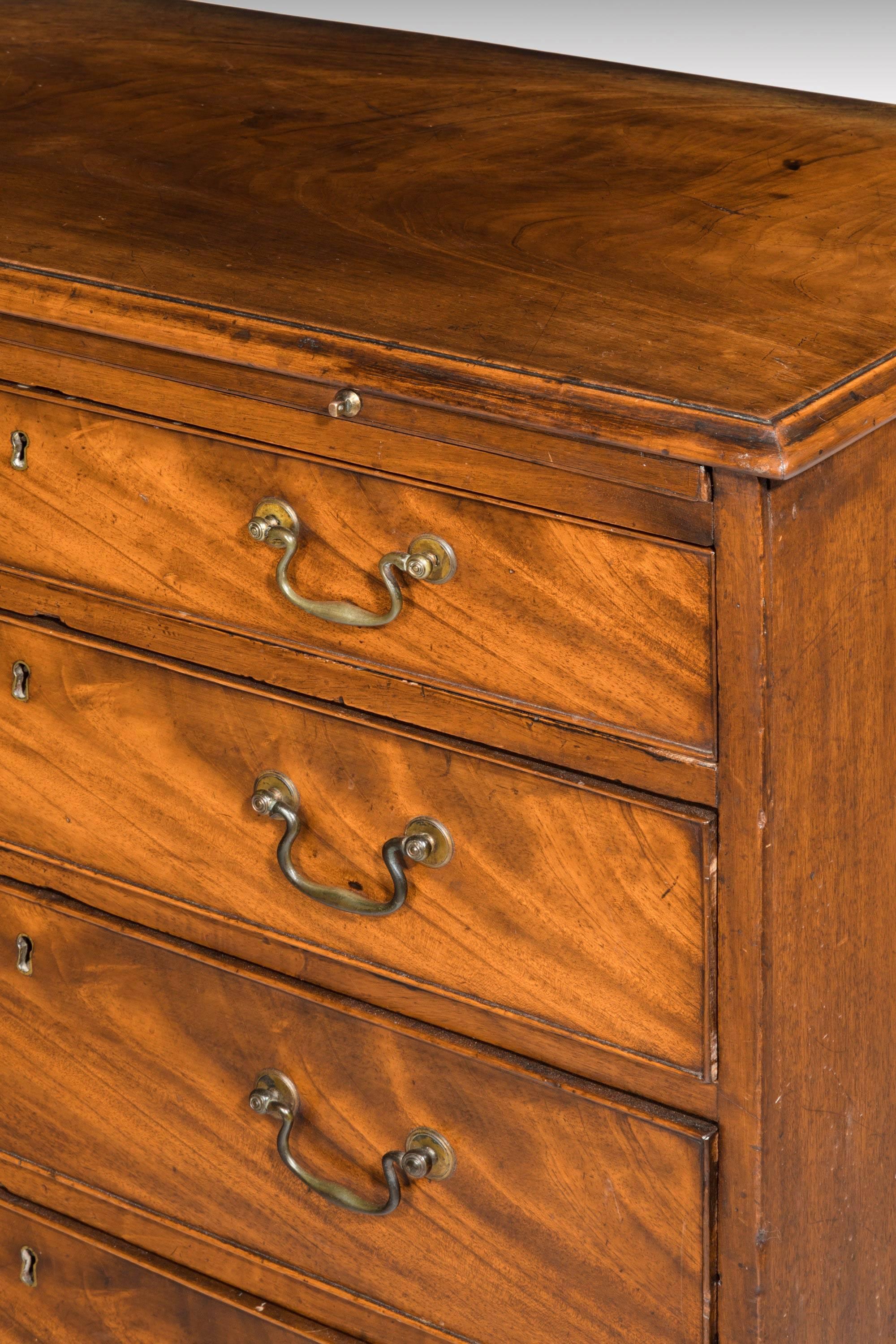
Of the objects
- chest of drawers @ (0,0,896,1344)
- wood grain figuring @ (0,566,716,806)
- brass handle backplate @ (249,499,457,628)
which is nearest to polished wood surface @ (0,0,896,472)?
chest of drawers @ (0,0,896,1344)

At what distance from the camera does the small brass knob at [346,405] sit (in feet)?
3.72

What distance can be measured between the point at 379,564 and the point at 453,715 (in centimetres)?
11

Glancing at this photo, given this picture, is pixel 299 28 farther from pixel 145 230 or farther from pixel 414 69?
pixel 145 230

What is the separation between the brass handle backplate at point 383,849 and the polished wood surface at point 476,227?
11.8 inches

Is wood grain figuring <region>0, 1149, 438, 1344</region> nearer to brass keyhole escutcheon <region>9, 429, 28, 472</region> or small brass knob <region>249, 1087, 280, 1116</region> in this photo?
small brass knob <region>249, 1087, 280, 1116</region>

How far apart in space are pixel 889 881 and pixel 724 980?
0.16 meters

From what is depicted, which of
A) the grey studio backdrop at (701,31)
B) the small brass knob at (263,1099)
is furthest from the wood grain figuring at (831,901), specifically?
the grey studio backdrop at (701,31)

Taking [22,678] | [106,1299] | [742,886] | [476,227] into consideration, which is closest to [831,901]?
[742,886]

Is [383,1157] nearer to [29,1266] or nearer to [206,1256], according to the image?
[206,1256]

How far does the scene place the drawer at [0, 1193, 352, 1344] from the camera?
4.96 feet

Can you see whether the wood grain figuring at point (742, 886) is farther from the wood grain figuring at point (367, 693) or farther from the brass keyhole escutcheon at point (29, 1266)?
the brass keyhole escutcheon at point (29, 1266)

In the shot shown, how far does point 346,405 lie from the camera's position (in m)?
1.13

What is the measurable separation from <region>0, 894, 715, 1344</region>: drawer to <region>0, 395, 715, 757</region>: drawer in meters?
0.27

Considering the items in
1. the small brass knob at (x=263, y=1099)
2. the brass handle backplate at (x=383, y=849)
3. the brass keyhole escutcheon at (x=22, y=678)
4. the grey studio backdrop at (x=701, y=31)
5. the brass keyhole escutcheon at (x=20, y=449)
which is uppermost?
the grey studio backdrop at (x=701, y=31)
